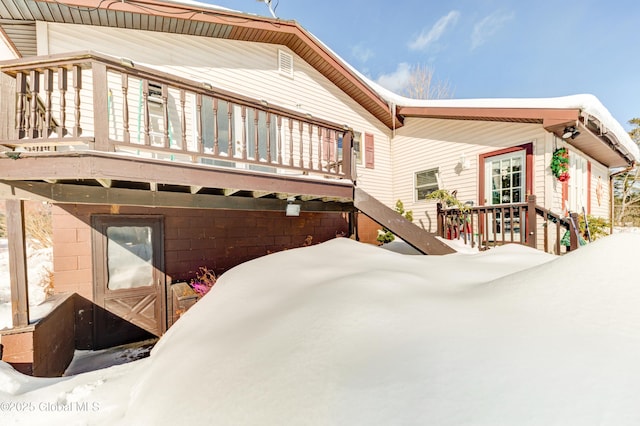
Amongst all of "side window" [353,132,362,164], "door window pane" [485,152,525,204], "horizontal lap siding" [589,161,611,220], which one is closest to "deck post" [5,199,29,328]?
"side window" [353,132,362,164]

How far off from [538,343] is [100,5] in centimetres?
688

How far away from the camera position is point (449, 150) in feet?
24.0

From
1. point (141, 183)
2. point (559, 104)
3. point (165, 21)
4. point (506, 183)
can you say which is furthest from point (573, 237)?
point (165, 21)

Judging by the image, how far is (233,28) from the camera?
565 centimetres

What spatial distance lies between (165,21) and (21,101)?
372 centimetres

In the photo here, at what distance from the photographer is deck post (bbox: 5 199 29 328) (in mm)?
2744

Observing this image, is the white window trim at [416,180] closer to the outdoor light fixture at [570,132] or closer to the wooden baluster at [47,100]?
the outdoor light fixture at [570,132]

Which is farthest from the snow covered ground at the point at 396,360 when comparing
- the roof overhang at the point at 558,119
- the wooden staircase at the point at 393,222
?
the roof overhang at the point at 558,119

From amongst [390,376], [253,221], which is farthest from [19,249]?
[390,376]

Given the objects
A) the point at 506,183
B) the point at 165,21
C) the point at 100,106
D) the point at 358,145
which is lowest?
the point at 506,183

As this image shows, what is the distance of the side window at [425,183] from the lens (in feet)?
25.2

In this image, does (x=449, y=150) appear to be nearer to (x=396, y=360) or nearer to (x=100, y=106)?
(x=396, y=360)

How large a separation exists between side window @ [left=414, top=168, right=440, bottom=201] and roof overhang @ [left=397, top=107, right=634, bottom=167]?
1594 mm

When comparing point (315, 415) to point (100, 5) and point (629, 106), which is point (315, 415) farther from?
point (629, 106)
